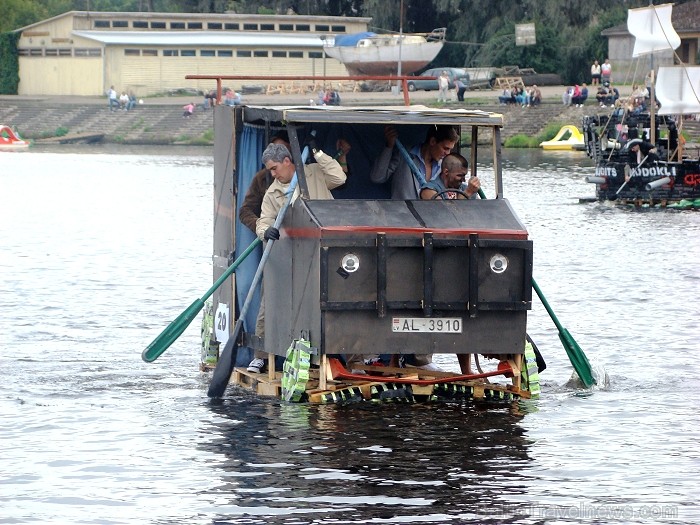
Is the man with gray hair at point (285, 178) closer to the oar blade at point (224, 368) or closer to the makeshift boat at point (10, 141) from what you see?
the oar blade at point (224, 368)

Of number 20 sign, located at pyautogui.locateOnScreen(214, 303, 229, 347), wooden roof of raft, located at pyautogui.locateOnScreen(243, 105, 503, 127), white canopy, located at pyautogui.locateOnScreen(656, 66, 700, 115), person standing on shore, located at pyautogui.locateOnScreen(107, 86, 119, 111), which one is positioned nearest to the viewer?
wooden roof of raft, located at pyautogui.locateOnScreen(243, 105, 503, 127)

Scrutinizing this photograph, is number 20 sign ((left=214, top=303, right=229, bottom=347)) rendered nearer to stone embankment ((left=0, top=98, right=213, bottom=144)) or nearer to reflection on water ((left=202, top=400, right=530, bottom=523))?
reflection on water ((left=202, top=400, right=530, bottom=523))

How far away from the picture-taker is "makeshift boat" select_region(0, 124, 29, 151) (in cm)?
7606

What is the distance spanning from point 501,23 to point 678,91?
44220 millimetres

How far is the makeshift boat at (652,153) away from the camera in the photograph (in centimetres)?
3975

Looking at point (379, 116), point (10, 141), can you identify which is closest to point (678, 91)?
point (379, 116)

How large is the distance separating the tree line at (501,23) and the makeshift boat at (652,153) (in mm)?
37983

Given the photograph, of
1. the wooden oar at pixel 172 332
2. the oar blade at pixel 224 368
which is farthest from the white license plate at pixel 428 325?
the wooden oar at pixel 172 332

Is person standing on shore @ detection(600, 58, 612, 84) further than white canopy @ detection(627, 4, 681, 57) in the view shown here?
Yes

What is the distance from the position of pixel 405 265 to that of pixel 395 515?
279cm

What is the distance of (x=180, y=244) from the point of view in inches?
1173

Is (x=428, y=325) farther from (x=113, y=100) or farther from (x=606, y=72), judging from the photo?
(x=113, y=100)

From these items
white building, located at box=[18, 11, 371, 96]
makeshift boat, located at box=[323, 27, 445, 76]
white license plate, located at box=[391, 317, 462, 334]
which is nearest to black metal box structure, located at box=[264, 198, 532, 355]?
white license plate, located at box=[391, 317, 462, 334]

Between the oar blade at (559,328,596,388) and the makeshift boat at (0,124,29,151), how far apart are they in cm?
6462
